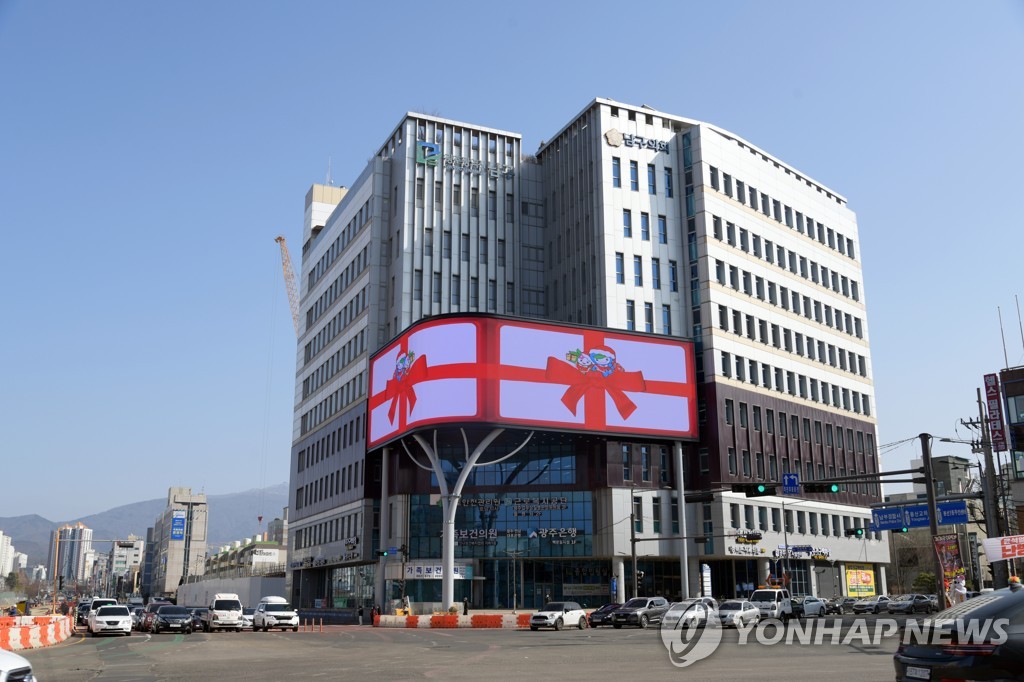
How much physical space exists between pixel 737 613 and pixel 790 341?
47375 mm

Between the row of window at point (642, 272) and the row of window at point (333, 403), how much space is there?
25.5m

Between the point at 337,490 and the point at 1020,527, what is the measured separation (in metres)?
60.7

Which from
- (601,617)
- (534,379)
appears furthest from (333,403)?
(601,617)

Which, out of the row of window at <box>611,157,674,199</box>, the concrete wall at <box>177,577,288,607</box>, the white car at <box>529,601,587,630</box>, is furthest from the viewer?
the concrete wall at <box>177,577,288,607</box>

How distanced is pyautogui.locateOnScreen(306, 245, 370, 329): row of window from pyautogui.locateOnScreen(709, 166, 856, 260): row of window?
34.1 meters

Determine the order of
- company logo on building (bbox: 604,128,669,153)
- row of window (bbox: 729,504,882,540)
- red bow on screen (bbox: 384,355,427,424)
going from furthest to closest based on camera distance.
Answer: company logo on building (bbox: 604,128,669,153) → row of window (bbox: 729,504,882,540) → red bow on screen (bbox: 384,355,427,424)

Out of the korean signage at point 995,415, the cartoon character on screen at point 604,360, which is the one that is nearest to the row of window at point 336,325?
the cartoon character on screen at point 604,360

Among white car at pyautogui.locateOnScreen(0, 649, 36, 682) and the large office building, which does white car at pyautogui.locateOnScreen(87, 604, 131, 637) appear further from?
white car at pyautogui.locateOnScreen(0, 649, 36, 682)

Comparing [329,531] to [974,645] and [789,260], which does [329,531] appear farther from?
[974,645]

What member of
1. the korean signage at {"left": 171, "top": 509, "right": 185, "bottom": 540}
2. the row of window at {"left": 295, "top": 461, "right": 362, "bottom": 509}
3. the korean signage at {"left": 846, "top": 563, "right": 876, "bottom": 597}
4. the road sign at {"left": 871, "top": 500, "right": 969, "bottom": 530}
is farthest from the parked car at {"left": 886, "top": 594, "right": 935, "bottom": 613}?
the korean signage at {"left": 171, "top": 509, "right": 185, "bottom": 540}

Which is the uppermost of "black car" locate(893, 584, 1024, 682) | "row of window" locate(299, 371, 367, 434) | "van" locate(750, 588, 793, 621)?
"row of window" locate(299, 371, 367, 434)

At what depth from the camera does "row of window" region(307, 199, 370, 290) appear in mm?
92312

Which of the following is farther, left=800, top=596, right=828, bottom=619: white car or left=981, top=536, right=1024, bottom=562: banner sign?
left=800, top=596, right=828, bottom=619: white car

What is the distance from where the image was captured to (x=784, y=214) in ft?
309
